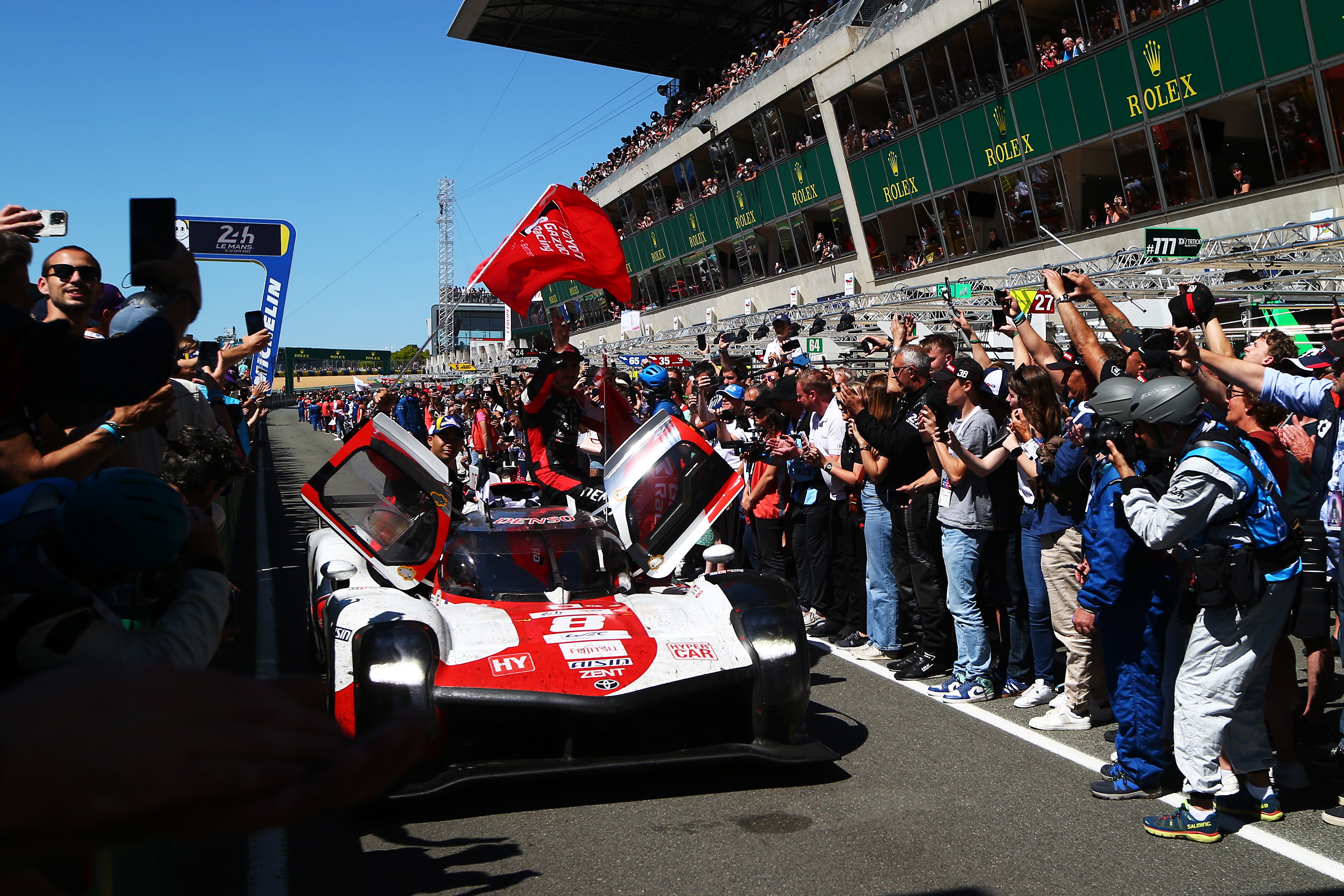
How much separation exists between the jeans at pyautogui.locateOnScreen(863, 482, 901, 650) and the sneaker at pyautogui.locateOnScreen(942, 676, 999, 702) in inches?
45.5

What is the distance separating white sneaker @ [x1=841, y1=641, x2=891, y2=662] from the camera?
26.2 feet

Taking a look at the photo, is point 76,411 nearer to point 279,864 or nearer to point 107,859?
point 107,859

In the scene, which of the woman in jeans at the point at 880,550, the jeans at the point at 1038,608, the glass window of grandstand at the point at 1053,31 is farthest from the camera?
the glass window of grandstand at the point at 1053,31

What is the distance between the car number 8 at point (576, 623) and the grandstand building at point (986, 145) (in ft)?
40.2

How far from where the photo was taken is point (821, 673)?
24.7 feet

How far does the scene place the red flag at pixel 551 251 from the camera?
9.88m

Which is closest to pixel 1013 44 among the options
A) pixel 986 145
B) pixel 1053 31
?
pixel 1053 31

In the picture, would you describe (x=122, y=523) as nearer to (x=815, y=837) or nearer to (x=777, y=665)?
(x=815, y=837)

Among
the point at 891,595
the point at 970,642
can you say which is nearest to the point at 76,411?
the point at 970,642

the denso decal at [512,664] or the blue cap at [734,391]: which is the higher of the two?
the blue cap at [734,391]

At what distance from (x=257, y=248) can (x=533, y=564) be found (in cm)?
790

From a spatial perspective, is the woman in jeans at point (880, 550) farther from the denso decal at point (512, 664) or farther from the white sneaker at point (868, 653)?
the denso decal at point (512, 664)

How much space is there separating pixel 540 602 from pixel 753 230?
95.9 feet

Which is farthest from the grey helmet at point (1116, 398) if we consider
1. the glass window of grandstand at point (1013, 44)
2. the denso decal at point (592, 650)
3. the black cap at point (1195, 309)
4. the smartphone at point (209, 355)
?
the glass window of grandstand at point (1013, 44)
